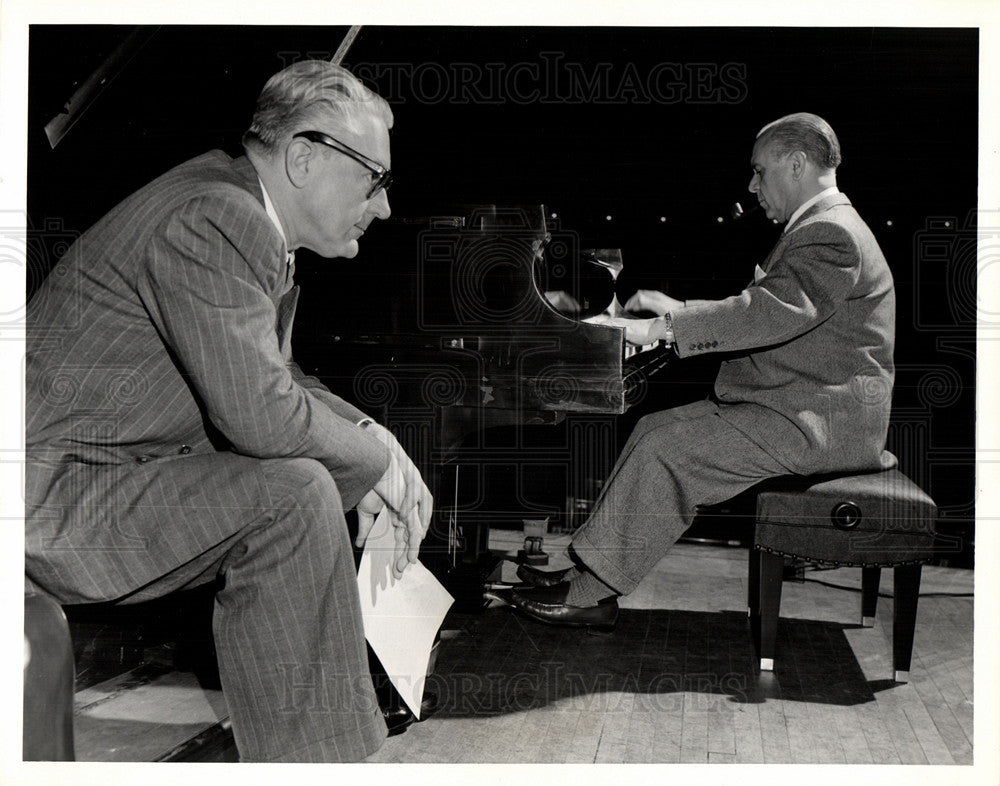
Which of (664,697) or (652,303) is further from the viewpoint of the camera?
(652,303)

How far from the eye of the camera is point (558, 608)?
2.55m

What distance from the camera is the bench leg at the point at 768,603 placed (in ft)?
8.66

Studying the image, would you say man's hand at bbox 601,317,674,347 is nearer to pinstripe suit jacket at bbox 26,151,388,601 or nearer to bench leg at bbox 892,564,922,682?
bench leg at bbox 892,564,922,682

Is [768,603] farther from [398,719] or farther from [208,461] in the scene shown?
[208,461]

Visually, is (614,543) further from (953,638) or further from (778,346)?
(953,638)

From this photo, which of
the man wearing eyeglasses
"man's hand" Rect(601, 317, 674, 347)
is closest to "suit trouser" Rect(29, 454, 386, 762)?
the man wearing eyeglasses

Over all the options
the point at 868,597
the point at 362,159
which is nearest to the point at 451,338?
the point at 362,159

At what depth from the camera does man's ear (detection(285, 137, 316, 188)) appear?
1.71 metres

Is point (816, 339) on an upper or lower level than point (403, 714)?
upper

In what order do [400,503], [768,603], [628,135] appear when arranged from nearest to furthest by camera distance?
[400,503], [768,603], [628,135]

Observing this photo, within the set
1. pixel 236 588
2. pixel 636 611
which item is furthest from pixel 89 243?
pixel 636 611

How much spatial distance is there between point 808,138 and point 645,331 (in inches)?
27.5

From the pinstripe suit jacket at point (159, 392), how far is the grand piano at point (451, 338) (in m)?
0.78

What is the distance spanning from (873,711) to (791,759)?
1.43 feet
